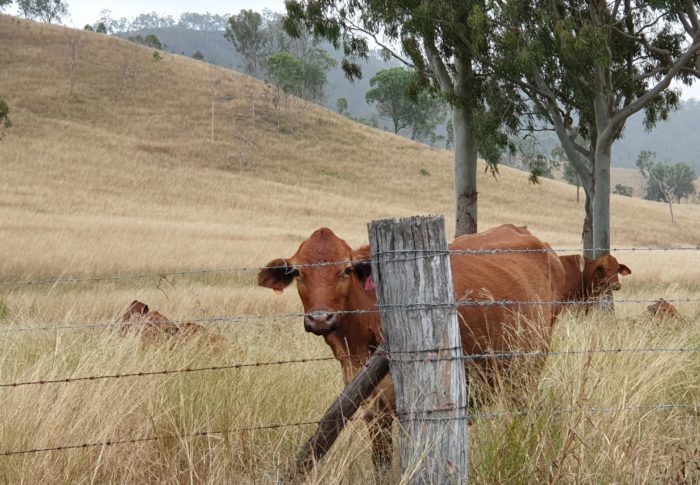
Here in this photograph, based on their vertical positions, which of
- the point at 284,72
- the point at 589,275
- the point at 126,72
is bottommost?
the point at 589,275

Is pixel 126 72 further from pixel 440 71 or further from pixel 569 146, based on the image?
pixel 569 146

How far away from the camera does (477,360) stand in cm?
518

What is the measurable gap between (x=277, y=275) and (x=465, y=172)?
11816 millimetres

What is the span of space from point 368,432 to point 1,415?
75.0 inches

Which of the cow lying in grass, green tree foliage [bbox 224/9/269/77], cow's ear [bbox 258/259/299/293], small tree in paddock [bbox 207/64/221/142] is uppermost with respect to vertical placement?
green tree foliage [bbox 224/9/269/77]

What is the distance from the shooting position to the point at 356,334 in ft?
15.8

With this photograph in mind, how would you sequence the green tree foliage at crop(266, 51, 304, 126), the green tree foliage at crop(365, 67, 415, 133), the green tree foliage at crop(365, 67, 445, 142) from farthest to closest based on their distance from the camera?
the green tree foliage at crop(365, 67, 445, 142) → the green tree foliage at crop(365, 67, 415, 133) → the green tree foliage at crop(266, 51, 304, 126)

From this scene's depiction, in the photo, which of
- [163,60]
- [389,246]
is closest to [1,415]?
[389,246]

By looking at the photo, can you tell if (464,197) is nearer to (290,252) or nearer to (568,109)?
(568,109)

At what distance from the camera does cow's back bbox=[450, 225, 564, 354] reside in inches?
200

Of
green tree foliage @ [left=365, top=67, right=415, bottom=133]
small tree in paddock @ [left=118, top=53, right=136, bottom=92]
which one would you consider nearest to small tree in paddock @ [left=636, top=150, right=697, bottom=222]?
green tree foliage @ [left=365, top=67, right=415, bottom=133]

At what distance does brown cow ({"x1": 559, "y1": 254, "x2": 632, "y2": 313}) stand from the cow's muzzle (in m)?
7.05

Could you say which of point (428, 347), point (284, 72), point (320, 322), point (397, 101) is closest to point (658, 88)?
point (320, 322)

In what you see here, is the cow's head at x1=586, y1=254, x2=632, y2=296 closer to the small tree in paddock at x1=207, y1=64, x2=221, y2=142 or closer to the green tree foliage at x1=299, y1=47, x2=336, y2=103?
the small tree in paddock at x1=207, y1=64, x2=221, y2=142
